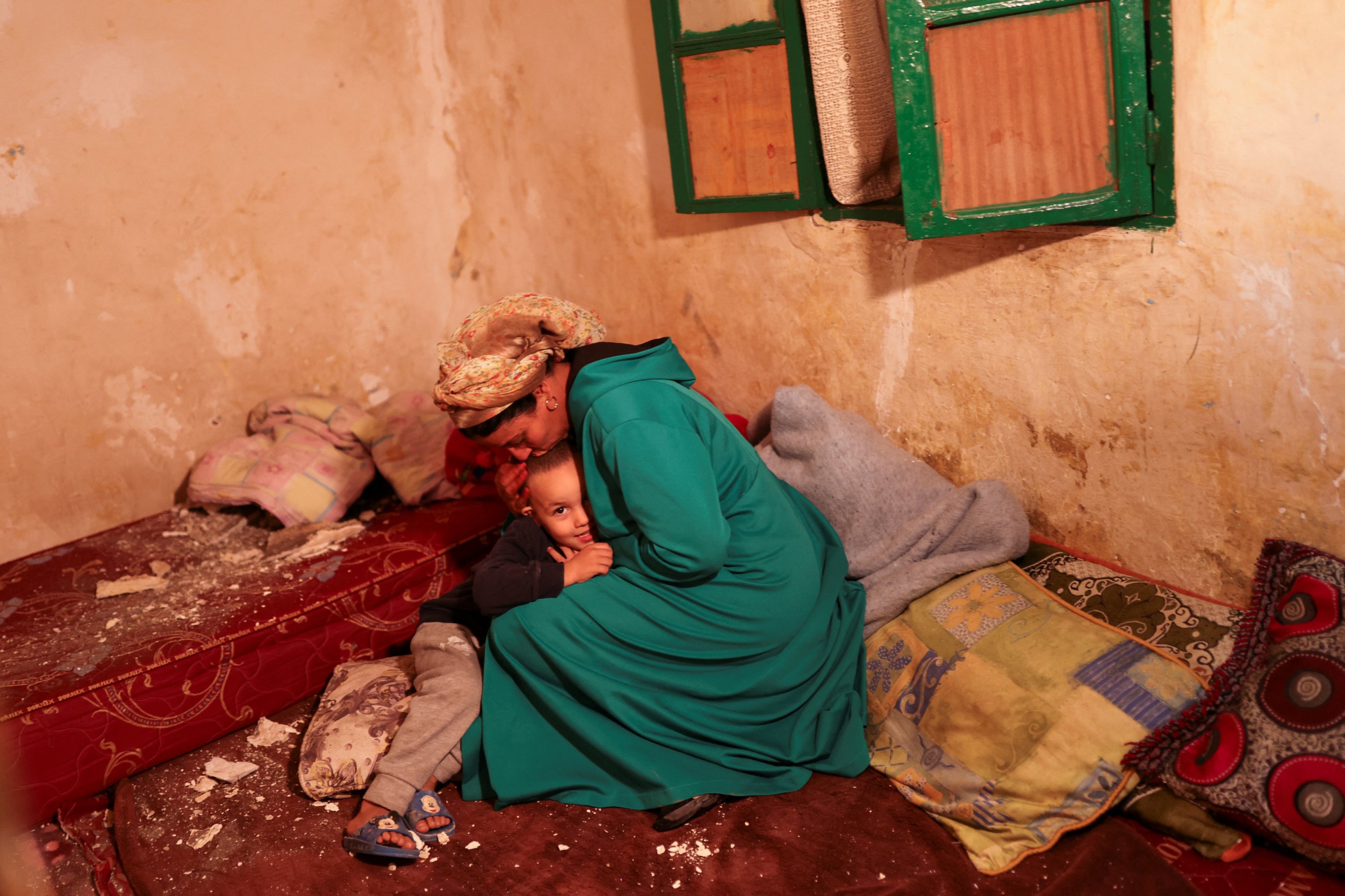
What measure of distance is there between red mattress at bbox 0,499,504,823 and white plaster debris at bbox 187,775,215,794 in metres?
0.13

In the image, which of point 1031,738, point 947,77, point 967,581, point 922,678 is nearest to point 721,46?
point 947,77

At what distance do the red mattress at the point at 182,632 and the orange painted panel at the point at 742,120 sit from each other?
1.44m

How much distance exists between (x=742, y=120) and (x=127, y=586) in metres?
2.54

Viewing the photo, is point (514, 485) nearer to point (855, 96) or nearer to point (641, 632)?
point (641, 632)

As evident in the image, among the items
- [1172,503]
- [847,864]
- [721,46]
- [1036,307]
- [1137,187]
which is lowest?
[847,864]

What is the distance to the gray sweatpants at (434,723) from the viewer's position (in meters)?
2.24

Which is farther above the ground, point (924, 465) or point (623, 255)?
point (623, 255)

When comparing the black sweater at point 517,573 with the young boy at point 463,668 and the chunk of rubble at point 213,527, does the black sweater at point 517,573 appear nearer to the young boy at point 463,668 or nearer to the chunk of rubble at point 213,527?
the young boy at point 463,668

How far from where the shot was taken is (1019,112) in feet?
7.30

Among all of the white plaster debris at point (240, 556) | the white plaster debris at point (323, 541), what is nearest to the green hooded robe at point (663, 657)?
the white plaster debris at point (323, 541)

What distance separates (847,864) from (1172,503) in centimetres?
119

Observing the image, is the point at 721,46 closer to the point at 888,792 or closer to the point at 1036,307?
the point at 1036,307

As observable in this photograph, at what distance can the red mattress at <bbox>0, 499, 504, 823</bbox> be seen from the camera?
2.45 m

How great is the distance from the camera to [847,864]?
2.04 meters
